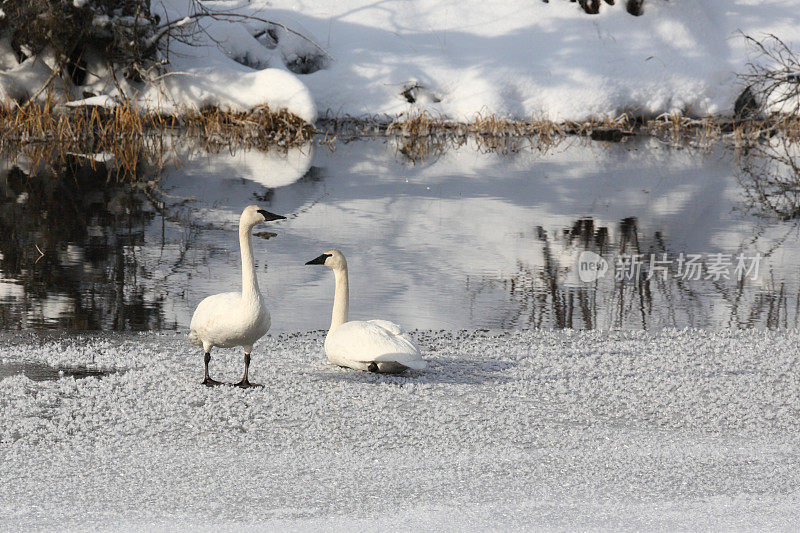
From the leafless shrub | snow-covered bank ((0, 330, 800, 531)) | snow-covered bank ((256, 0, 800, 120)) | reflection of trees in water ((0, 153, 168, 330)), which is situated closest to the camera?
snow-covered bank ((0, 330, 800, 531))

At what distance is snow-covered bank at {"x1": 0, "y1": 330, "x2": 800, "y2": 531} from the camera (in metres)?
3.88

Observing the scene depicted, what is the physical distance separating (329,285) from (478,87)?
799 inches

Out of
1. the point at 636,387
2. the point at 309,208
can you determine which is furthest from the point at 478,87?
the point at 636,387

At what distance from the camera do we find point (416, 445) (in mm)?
4742

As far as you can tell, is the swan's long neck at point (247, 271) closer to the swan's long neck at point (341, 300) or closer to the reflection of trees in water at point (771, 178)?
the swan's long neck at point (341, 300)

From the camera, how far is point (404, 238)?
35.9 feet

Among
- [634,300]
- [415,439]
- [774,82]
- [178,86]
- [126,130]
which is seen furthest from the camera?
[178,86]

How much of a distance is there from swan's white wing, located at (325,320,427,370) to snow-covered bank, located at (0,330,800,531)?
14 cm

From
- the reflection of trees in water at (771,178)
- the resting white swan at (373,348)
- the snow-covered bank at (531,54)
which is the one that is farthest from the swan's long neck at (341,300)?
the snow-covered bank at (531,54)

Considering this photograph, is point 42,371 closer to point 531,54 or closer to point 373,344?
point 373,344

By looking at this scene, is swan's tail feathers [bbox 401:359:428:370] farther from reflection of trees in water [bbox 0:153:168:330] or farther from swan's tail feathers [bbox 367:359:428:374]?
reflection of trees in water [bbox 0:153:168:330]

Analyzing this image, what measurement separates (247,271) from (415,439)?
5.14 ft

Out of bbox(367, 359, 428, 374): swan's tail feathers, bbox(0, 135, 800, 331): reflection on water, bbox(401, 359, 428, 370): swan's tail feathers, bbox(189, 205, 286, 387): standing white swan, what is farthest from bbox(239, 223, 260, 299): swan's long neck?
bbox(0, 135, 800, 331): reflection on water

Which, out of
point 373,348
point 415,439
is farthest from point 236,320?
point 415,439
